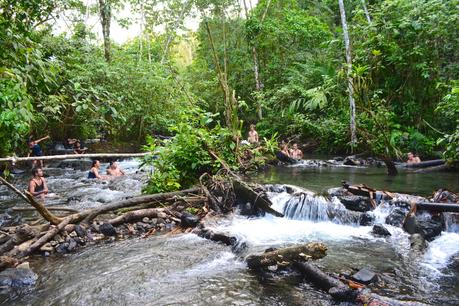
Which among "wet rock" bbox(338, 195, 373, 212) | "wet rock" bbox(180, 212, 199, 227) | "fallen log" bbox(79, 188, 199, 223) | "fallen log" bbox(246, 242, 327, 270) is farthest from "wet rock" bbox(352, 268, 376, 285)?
"fallen log" bbox(79, 188, 199, 223)

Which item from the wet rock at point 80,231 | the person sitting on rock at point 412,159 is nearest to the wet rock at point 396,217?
the wet rock at point 80,231

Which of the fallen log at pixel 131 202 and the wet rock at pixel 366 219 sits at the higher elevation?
the fallen log at pixel 131 202

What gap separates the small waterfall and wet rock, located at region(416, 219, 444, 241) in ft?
4.13

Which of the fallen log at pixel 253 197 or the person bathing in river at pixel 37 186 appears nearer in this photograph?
the fallen log at pixel 253 197

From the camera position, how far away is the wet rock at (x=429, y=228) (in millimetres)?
6637

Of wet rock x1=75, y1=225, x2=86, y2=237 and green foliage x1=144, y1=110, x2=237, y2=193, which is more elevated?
green foliage x1=144, y1=110, x2=237, y2=193

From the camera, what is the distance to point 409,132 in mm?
16391

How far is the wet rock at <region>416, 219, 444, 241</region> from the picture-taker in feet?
21.8

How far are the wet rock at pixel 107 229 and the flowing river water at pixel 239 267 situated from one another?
1.52 feet

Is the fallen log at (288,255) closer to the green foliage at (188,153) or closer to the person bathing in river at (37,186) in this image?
the green foliage at (188,153)

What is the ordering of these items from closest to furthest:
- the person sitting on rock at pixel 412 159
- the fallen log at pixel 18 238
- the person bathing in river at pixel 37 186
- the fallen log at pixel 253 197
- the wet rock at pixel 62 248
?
the fallen log at pixel 18 238
the wet rock at pixel 62 248
the fallen log at pixel 253 197
the person bathing in river at pixel 37 186
the person sitting on rock at pixel 412 159

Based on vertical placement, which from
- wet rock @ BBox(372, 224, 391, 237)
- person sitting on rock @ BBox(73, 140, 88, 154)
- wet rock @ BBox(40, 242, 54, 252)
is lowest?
wet rock @ BBox(372, 224, 391, 237)

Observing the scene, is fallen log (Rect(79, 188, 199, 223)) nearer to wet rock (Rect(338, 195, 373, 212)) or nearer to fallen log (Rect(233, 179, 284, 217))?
fallen log (Rect(233, 179, 284, 217))

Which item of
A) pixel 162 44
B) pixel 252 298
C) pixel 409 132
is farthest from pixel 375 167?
pixel 162 44
